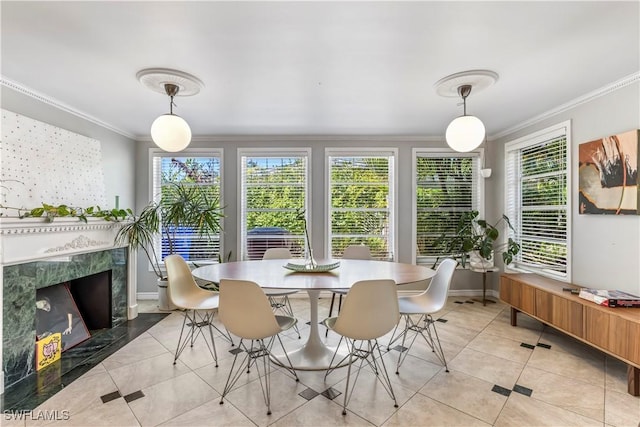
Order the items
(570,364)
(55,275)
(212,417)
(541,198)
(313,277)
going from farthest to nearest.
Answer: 1. (541,198)
2. (55,275)
3. (570,364)
4. (313,277)
5. (212,417)

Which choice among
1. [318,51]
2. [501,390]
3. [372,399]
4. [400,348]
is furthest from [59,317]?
[501,390]

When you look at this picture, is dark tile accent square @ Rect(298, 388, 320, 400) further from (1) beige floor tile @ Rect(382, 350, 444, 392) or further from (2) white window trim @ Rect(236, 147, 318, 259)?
(2) white window trim @ Rect(236, 147, 318, 259)

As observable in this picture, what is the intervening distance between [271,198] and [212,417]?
3131mm

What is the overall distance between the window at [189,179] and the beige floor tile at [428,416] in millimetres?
3470

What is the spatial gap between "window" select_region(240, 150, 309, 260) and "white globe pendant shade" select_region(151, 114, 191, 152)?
2135mm

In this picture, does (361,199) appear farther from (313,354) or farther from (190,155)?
(190,155)

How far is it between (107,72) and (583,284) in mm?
4942

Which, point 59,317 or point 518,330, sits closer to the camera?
point 59,317

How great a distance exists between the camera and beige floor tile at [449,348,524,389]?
2.34 meters

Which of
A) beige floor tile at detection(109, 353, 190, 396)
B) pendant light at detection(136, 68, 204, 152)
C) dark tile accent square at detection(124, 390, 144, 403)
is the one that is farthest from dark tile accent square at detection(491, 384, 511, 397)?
pendant light at detection(136, 68, 204, 152)

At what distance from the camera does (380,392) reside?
85.6 inches

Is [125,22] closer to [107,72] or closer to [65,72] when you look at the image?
[107,72]

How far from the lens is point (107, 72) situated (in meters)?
2.46

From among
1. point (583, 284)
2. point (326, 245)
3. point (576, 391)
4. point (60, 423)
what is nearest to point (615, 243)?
point (583, 284)
